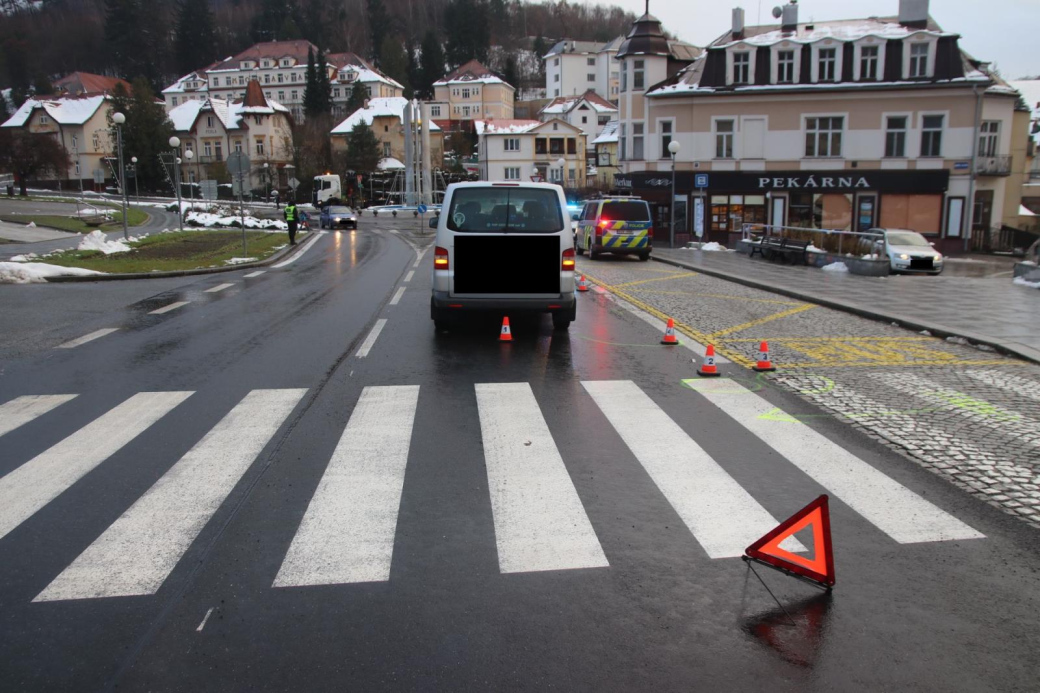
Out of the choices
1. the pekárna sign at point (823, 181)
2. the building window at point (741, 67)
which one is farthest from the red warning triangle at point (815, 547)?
the building window at point (741, 67)

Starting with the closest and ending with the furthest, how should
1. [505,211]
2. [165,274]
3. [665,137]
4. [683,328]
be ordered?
[505,211] → [683,328] → [165,274] → [665,137]

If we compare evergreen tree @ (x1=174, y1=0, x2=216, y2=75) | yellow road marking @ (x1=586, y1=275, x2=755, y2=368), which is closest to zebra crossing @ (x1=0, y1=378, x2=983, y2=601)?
yellow road marking @ (x1=586, y1=275, x2=755, y2=368)

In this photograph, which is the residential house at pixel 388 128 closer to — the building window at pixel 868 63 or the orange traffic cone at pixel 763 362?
the building window at pixel 868 63

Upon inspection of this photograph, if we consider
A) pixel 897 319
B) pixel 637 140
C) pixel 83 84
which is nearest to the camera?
pixel 897 319

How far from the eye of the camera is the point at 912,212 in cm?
4031

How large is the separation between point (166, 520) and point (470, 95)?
435ft

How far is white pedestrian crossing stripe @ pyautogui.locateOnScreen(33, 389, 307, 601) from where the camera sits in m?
4.18

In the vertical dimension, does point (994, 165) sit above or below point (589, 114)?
below

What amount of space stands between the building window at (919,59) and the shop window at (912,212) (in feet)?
19.4

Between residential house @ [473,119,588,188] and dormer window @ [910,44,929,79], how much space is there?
53736 mm

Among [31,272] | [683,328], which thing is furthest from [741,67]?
[31,272]

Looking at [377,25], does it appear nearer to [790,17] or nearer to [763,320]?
[790,17]

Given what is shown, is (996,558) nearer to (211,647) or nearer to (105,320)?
(211,647)

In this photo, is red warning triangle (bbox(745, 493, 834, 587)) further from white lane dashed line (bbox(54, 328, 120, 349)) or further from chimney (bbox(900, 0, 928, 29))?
chimney (bbox(900, 0, 928, 29))
